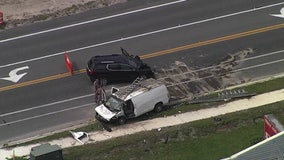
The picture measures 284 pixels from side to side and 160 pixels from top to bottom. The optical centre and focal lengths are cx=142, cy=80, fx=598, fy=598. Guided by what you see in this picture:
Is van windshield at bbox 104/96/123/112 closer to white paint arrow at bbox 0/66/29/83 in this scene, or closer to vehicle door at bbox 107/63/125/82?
vehicle door at bbox 107/63/125/82

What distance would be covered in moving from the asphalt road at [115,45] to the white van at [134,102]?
1.38 meters

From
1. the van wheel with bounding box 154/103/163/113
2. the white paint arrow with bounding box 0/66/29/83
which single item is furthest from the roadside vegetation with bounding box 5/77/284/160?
the white paint arrow with bounding box 0/66/29/83

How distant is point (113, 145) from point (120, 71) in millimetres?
6049

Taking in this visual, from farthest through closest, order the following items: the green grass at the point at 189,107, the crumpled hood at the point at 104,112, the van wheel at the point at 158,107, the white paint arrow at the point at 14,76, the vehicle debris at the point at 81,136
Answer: the white paint arrow at the point at 14,76
the van wheel at the point at 158,107
the crumpled hood at the point at 104,112
the green grass at the point at 189,107
the vehicle debris at the point at 81,136

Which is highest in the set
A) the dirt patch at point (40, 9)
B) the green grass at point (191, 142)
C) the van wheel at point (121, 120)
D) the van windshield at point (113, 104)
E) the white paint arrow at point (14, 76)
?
the dirt patch at point (40, 9)

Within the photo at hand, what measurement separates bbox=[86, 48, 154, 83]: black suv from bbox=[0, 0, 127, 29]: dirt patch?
827cm

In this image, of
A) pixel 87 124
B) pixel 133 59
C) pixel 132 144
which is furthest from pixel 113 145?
pixel 133 59

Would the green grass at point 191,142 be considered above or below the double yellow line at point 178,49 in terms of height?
below

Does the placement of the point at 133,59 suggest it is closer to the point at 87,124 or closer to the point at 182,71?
the point at 182,71

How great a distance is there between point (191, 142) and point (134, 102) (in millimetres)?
3627

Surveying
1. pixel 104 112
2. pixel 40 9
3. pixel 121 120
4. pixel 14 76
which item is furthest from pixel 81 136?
pixel 40 9

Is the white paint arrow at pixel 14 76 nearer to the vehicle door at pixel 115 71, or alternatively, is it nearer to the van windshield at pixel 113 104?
the vehicle door at pixel 115 71

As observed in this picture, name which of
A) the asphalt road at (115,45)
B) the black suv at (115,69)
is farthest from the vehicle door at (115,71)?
the asphalt road at (115,45)

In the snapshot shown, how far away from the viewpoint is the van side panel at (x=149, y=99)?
28.2 meters
